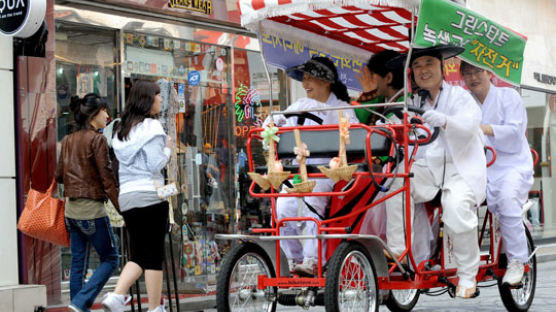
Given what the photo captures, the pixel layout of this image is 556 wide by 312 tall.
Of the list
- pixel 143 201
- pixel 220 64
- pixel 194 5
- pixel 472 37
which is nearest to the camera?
pixel 143 201

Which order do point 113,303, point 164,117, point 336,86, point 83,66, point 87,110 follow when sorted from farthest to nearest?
point 83,66, point 164,117, point 336,86, point 87,110, point 113,303

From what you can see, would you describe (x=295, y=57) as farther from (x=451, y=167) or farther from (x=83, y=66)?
(x=83, y=66)

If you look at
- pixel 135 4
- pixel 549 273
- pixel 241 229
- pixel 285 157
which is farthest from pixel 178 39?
pixel 549 273

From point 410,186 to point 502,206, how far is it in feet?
4.16

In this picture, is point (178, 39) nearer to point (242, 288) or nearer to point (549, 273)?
point (242, 288)

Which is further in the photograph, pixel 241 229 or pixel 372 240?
pixel 241 229

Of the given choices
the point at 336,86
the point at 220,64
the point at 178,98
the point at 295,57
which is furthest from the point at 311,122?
the point at 220,64

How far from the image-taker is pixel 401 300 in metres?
8.35

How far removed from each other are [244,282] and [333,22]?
2.84 meters

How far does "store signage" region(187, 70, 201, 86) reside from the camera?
34.9 feet

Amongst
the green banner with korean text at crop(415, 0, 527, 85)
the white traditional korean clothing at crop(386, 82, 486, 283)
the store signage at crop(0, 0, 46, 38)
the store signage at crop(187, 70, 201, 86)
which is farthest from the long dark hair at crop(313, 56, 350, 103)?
the store signage at crop(187, 70, 201, 86)

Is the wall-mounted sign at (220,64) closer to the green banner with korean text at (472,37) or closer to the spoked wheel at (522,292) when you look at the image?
the green banner with korean text at (472,37)

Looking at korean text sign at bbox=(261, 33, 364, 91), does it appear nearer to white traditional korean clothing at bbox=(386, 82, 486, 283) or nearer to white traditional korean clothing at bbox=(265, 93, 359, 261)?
white traditional korean clothing at bbox=(265, 93, 359, 261)

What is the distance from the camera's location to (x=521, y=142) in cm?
843
